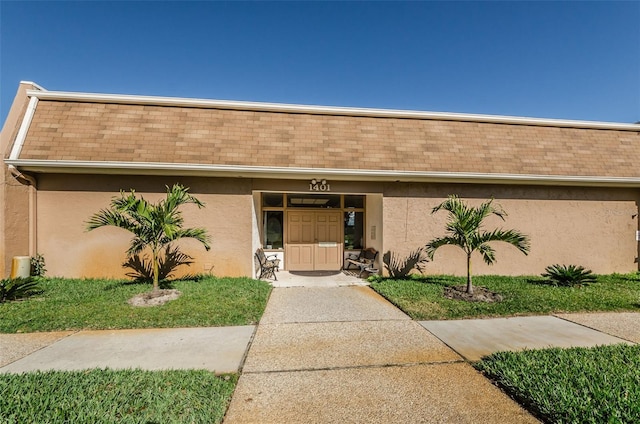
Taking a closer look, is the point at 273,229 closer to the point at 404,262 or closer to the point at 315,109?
the point at 315,109

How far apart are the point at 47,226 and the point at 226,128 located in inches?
214

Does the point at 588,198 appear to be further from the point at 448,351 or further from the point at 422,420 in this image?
the point at 422,420

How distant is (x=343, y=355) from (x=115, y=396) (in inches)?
101

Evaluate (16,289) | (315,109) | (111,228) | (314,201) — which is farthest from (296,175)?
(16,289)

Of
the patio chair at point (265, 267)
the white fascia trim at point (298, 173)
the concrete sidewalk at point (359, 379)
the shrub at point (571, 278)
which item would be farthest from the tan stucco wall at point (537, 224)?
the concrete sidewalk at point (359, 379)

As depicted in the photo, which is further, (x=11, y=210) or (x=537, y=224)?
(x=537, y=224)

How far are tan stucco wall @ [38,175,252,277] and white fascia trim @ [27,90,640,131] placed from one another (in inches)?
95.5

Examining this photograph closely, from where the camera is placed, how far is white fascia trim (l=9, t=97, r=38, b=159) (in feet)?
24.7

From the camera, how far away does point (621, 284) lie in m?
8.16

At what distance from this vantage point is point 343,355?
Answer: 4027 mm

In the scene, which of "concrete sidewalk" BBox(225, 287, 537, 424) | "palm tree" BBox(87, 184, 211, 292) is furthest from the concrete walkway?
"palm tree" BBox(87, 184, 211, 292)

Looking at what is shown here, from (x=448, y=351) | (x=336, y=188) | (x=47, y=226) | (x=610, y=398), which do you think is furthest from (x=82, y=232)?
(x=610, y=398)

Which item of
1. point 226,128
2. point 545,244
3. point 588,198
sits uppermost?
point 226,128

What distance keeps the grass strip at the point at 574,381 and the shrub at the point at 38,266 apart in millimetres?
10336
